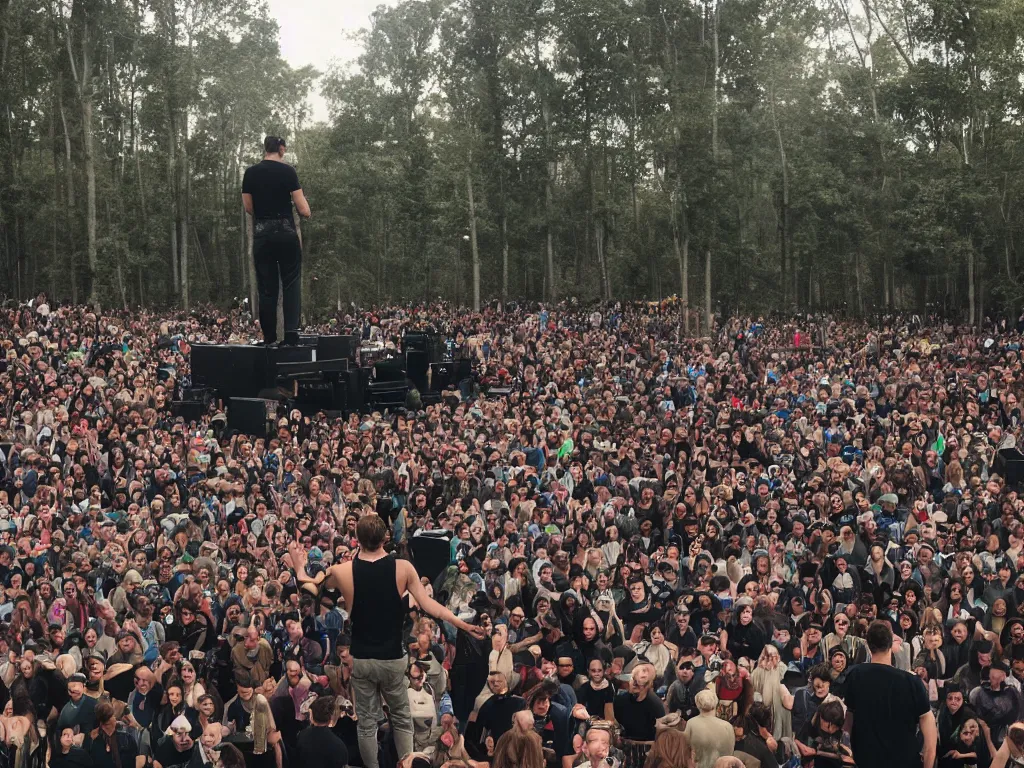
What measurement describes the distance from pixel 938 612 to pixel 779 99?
44.9m

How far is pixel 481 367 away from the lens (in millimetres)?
28250

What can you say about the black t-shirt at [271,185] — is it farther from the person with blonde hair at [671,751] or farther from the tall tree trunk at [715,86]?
the tall tree trunk at [715,86]

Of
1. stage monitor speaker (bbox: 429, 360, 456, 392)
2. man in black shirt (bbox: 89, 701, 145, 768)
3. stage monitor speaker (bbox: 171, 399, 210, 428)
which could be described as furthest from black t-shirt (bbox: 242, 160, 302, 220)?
man in black shirt (bbox: 89, 701, 145, 768)

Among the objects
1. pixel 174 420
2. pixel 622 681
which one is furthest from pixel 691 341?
pixel 622 681

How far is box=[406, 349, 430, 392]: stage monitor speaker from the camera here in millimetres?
24828

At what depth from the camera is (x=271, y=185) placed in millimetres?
16875

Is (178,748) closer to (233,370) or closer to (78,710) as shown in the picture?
(78,710)

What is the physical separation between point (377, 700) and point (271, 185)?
455 inches

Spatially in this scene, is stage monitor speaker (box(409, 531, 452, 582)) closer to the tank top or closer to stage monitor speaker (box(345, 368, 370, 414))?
the tank top

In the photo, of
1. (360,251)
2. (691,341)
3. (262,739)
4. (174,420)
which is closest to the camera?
(262,739)

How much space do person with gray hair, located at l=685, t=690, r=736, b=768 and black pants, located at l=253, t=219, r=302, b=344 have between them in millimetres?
11764

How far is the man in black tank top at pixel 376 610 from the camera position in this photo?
614cm

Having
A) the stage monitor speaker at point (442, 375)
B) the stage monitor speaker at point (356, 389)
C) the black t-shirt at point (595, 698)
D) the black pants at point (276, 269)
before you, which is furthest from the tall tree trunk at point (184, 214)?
the black t-shirt at point (595, 698)

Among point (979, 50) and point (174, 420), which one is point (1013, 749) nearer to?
point (174, 420)
